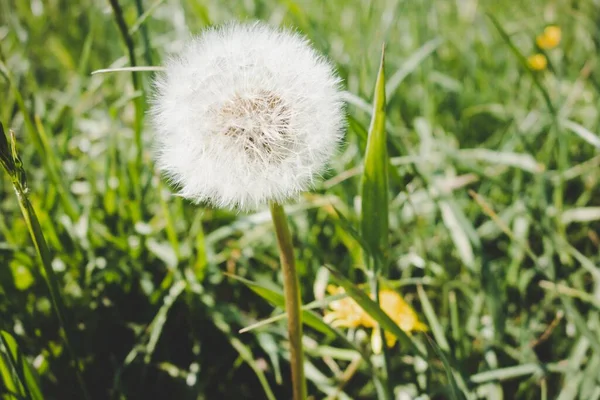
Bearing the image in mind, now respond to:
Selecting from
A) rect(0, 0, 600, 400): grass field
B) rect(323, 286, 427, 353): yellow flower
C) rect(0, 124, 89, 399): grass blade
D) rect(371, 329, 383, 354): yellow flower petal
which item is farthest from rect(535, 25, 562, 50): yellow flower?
rect(0, 124, 89, 399): grass blade

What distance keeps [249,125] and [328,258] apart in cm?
87

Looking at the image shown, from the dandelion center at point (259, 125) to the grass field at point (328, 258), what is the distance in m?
0.21

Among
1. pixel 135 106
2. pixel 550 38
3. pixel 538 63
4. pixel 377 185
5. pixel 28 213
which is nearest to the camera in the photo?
pixel 28 213

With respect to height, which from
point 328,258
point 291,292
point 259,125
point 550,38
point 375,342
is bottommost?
point 375,342

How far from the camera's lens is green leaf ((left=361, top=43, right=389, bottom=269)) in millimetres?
938

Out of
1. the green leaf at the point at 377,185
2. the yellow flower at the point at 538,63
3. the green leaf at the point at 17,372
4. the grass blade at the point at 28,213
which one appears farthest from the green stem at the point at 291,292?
the yellow flower at the point at 538,63

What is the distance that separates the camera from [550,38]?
2.54 metres

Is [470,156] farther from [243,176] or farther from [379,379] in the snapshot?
[243,176]

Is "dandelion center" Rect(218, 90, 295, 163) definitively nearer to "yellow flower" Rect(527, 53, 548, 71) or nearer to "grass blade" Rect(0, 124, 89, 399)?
"grass blade" Rect(0, 124, 89, 399)

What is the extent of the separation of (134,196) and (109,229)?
14 centimetres

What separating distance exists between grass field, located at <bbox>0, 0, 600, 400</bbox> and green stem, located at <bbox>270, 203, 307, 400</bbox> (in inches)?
5.5

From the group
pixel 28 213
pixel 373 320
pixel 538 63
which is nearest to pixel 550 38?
pixel 538 63

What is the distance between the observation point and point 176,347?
1544mm

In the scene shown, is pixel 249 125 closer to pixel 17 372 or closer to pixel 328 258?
pixel 17 372
